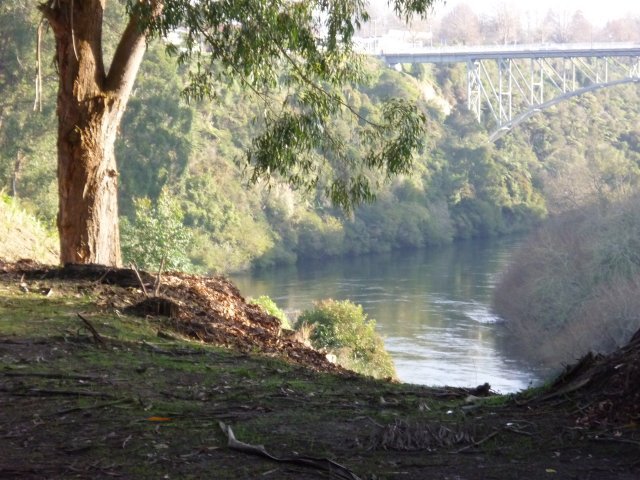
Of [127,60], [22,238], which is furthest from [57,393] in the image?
[22,238]

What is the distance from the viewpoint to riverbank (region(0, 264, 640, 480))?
3.77 meters

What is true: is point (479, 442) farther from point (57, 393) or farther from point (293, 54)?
point (293, 54)

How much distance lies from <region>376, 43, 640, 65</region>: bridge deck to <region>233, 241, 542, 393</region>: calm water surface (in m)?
9.83

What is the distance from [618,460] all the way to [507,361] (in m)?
26.8

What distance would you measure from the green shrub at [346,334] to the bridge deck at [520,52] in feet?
82.3

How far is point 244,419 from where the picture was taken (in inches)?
178

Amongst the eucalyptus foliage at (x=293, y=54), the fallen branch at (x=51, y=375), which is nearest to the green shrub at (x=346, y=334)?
the eucalyptus foliage at (x=293, y=54)

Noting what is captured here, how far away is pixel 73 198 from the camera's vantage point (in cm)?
929

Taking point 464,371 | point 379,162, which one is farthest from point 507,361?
point 379,162

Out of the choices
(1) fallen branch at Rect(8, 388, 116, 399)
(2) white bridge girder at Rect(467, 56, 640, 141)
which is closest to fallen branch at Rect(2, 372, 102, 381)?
(1) fallen branch at Rect(8, 388, 116, 399)

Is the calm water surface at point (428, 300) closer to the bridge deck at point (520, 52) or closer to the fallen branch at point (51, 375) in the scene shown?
the bridge deck at point (520, 52)

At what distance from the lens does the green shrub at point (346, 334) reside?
24859 mm

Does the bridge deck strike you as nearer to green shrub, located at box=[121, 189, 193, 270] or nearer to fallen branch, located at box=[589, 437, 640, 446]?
green shrub, located at box=[121, 189, 193, 270]

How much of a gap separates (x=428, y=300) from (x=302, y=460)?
34.9 metres
